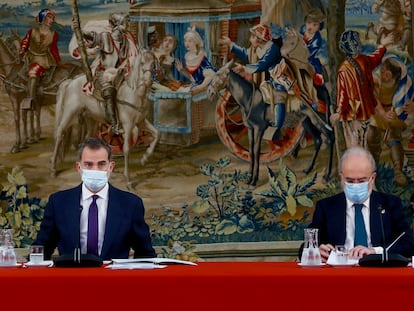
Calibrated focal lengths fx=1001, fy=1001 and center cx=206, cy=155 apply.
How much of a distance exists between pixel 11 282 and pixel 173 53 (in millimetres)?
5574

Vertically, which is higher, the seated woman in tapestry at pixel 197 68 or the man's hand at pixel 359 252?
the seated woman in tapestry at pixel 197 68

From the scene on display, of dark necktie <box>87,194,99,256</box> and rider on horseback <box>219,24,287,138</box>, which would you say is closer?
dark necktie <box>87,194,99,256</box>

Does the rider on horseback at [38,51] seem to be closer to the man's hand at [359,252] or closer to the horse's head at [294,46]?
the horse's head at [294,46]

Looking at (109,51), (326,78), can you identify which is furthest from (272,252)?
(109,51)

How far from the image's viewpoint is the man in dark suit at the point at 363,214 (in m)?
5.12

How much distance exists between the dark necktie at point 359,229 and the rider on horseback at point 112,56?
443cm

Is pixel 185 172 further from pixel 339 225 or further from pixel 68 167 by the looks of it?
pixel 339 225

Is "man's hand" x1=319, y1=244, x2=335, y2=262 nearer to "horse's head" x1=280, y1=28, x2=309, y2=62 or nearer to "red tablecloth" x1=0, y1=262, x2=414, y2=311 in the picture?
"red tablecloth" x1=0, y1=262, x2=414, y2=311

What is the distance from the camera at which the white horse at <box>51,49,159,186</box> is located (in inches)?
364

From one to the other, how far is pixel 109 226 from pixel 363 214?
132cm

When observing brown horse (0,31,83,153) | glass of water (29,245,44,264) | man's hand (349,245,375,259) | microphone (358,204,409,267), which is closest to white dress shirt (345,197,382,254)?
man's hand (349,245,375,259)

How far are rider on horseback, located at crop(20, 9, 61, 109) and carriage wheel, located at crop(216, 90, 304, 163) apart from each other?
1597 mm

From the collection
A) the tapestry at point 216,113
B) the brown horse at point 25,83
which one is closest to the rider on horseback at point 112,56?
the tapestry at point 216,113

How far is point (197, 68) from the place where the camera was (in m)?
9.27
